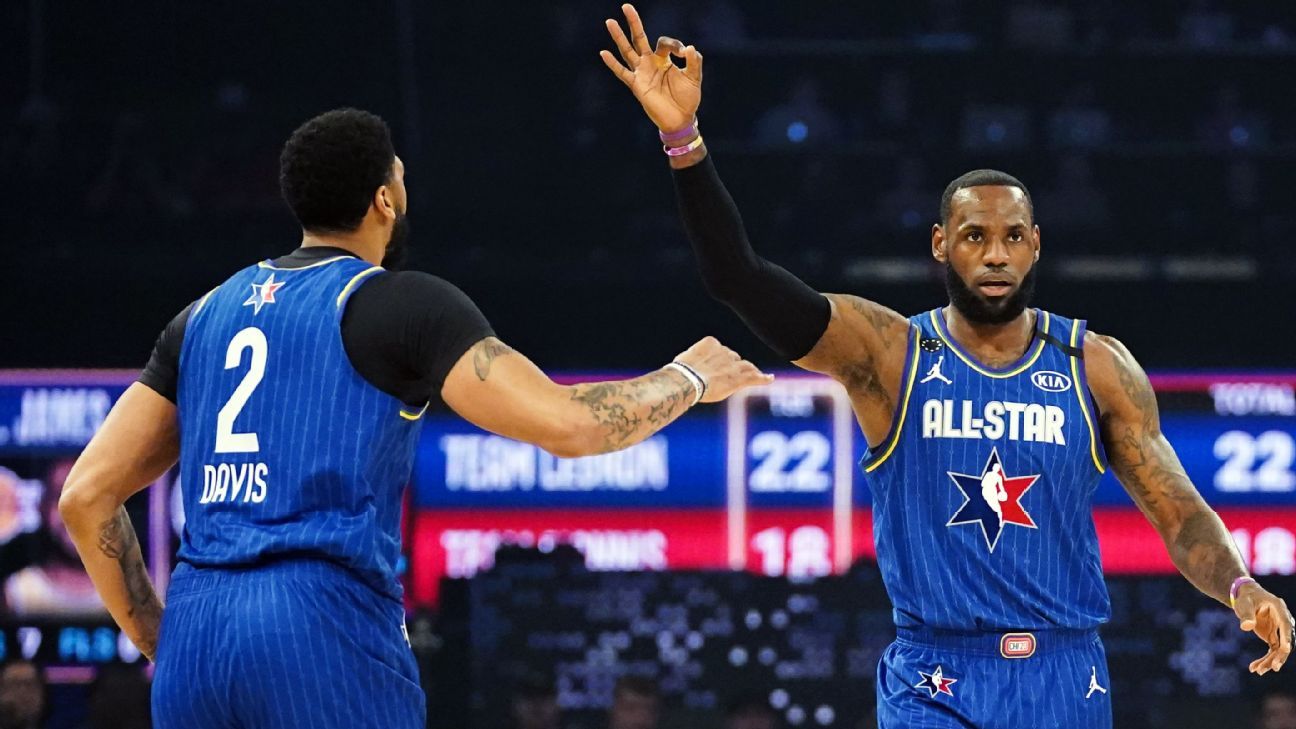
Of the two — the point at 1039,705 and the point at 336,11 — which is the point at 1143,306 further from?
the point at 1039,705

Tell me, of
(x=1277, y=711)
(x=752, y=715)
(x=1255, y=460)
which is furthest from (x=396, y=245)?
(x=1255, y=460)

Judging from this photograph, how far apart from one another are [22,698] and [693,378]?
16.6 feet

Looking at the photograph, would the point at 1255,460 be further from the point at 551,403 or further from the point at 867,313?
the point at 551,403

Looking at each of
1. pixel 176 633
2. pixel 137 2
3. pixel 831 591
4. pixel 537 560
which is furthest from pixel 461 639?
pixel 137 2

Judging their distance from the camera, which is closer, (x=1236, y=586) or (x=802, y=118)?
(x=1236, y=586)

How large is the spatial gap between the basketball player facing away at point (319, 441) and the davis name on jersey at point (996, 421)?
102cm

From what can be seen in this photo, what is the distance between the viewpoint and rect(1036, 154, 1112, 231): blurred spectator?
397 inches

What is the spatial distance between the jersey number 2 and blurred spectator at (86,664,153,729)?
477 centimetres

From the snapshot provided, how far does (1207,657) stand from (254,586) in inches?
202

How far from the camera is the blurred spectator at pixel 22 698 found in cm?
740

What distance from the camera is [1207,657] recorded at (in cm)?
712

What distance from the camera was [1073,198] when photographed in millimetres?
10094

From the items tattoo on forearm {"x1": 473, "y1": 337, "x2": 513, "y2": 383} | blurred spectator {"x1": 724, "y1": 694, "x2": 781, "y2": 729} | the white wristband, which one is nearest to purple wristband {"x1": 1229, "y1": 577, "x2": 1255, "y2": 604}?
the white wristband

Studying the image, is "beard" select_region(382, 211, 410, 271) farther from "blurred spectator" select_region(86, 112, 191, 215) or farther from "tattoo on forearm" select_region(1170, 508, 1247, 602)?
"blurred spectator" select_region(86, 112, 191, 215)
